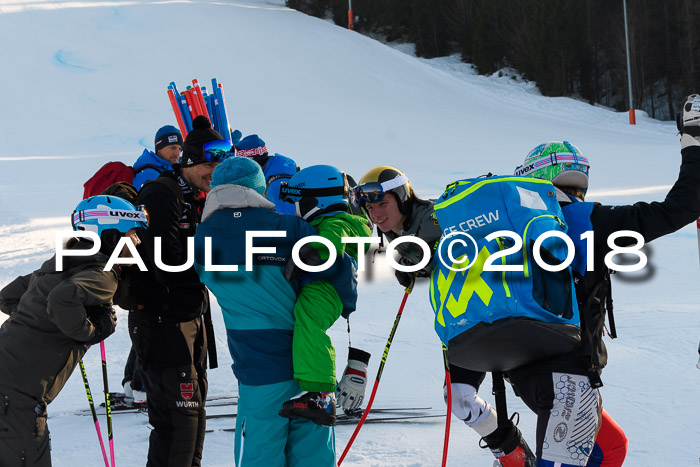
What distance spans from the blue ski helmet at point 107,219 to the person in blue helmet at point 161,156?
1.30 m

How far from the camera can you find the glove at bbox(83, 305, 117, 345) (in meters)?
2.69

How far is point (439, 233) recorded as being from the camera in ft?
8.89

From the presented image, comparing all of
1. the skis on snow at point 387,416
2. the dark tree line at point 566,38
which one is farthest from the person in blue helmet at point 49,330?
the dark tree line at point 566,38

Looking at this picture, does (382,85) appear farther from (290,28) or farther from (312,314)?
(312,314)

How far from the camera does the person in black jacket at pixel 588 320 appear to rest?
208 centimetres

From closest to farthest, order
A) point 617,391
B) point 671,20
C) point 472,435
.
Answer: point 472,435 < point 617,391 < point 671,20

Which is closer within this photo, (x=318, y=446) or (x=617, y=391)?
(x=318, y=446)

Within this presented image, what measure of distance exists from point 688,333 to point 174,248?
3.60m

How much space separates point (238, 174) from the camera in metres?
2.54

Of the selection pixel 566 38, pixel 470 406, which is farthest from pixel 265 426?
pixel 566 38

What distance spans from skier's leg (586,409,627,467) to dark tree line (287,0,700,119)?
3095 cm

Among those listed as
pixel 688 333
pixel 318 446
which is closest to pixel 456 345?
pixel 318 446

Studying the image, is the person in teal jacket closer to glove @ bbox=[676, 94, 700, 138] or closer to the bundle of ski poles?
glove @ bbox=[676, 94, 700, 138]

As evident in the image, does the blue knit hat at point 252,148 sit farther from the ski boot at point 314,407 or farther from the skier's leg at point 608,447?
the skier's leg at point 608,447
